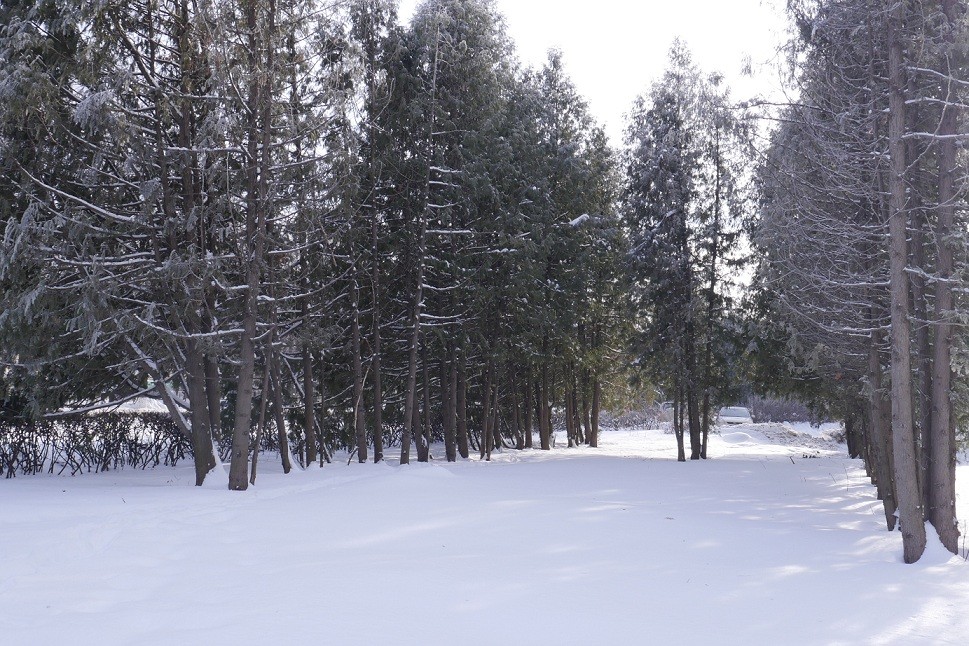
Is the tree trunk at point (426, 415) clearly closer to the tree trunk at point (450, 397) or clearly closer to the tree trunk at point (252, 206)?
the tree trunk at point (450, 397)

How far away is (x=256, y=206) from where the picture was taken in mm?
11992

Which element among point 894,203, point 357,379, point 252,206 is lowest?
point 357,379

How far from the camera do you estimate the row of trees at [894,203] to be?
843 cm

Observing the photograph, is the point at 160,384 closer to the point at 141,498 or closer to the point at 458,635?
the point at 141,498

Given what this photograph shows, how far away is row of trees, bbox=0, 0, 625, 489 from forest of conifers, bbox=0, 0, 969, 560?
0.07m

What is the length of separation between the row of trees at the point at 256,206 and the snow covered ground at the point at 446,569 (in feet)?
7.78

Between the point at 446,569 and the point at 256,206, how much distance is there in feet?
23.4

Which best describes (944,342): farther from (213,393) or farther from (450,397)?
(450,397)

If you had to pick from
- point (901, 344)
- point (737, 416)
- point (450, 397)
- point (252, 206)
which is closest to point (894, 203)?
point (901, 344)

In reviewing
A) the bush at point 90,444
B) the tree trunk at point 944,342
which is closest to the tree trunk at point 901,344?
the tree trunk at point 944,342

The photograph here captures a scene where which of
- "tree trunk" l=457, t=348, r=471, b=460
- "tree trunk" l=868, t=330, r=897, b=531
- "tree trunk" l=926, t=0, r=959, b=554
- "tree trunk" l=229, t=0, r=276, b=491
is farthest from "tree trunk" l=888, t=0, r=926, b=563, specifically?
"tree trunk" l=457, t=348, r=471, b=460

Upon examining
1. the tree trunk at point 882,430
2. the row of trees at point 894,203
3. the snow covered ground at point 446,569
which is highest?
the row of trees at point 894,203

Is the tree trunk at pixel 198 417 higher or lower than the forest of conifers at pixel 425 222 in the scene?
lower

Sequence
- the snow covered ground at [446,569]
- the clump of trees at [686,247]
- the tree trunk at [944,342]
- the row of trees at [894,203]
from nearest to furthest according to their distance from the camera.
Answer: the snow covered ground at [446,569] → the row of trees at [894,203] → the tree trunk at [944,342] → the clump of trees at [686,247]
